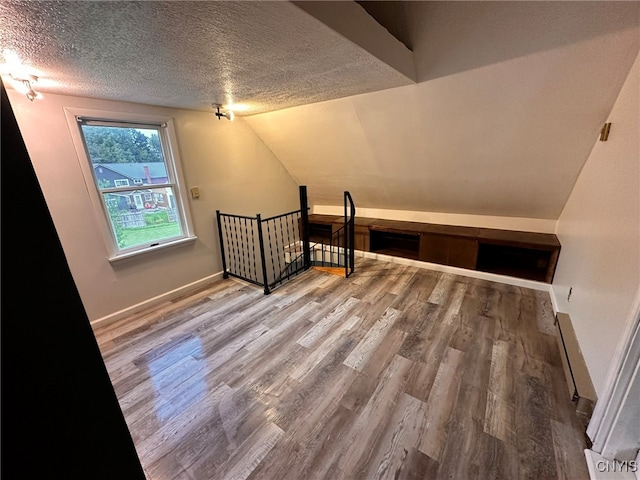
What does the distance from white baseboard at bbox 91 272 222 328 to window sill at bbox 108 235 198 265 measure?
0.52m

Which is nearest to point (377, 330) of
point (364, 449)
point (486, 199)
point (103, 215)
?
point (364, 449)

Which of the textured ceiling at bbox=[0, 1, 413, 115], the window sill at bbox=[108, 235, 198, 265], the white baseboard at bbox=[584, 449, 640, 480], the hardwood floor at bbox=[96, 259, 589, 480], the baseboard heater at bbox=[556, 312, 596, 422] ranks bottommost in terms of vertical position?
the hardwood floor at bbox=[96, 259, 589, 480]

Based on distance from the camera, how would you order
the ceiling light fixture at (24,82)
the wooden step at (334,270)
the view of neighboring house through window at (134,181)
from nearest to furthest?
the ceiling light fixture at (24,82) < the view of neighboring house through window at (134,181) < the wooden step at (334,270)

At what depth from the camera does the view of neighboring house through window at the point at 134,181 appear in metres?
2.46

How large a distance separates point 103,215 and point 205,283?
52.6 inches

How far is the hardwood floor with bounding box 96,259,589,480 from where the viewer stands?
1379 mm

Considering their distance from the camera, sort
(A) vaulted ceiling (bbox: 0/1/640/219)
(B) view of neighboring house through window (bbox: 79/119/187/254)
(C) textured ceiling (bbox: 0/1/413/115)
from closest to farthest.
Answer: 1. (C) textured ceiling (bbox: 0/1/413/115)
2. (A) vaulted ceiling (bbox: 0/1/640/219)
3. (B) view of neighboring house through window (bbox: 79/119/187/254)

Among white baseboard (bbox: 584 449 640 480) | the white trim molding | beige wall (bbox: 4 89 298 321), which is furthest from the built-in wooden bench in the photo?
white baseboard (bbox: 584 449 640 480)

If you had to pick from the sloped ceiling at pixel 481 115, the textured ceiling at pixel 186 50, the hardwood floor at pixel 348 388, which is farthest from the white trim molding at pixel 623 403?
the textured ceiling at pixel 186 50

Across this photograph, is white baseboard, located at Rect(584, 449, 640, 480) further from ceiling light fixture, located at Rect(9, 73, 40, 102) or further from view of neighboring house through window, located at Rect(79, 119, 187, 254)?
ceiling light fixture, located at Rect(9, 73, 40, 102)

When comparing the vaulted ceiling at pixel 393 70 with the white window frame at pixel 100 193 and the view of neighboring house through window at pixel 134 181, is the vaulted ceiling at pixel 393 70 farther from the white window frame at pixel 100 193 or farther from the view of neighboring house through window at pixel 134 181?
the view of neighboring house through window at pixel 134 181

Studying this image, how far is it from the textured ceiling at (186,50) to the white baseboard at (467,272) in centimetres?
247

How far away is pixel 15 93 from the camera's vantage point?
6.44 feet

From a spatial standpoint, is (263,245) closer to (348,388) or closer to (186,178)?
(186,178)
